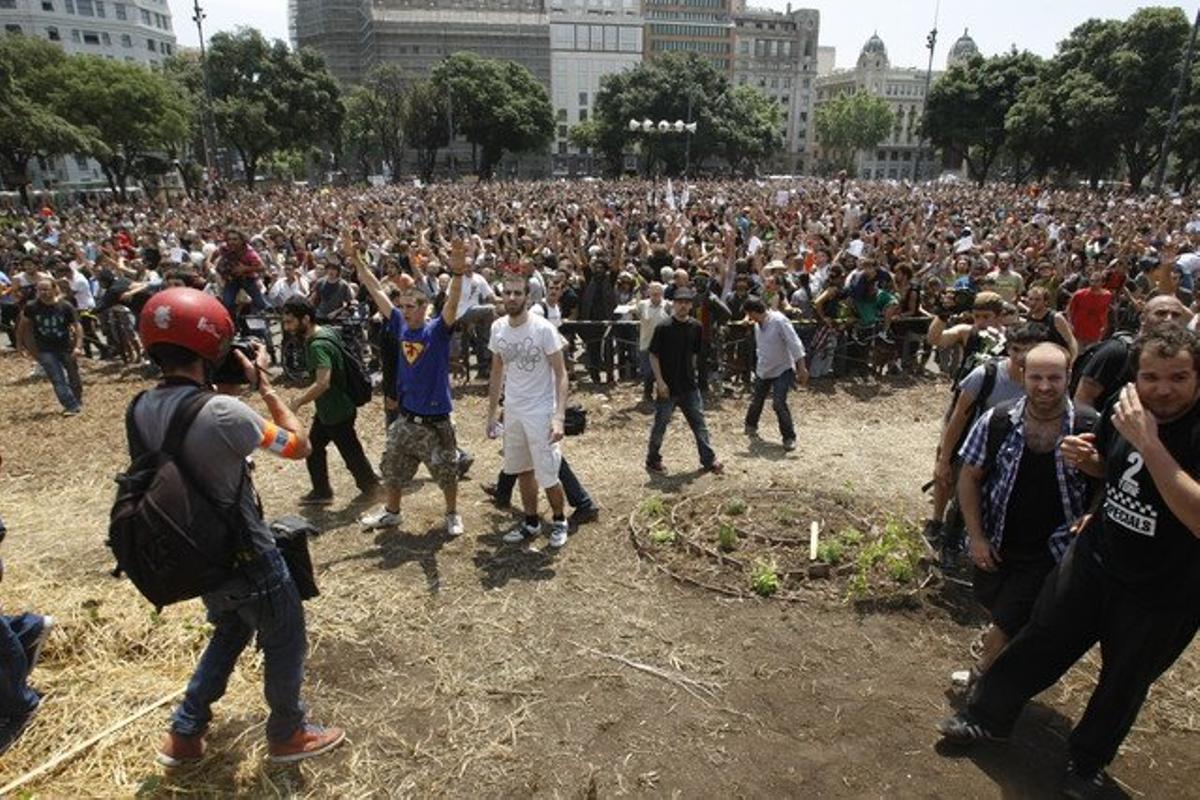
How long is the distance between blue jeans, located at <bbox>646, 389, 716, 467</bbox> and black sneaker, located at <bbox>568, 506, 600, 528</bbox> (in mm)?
1449

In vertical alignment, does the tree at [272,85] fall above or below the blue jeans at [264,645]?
above

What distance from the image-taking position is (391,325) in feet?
19.8

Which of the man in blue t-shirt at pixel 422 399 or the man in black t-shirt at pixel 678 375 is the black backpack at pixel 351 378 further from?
the man in black t-shirt at pixel 678 375

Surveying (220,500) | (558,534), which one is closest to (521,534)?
(558,534)

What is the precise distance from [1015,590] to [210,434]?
3652mm

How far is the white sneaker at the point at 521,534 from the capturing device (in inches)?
222

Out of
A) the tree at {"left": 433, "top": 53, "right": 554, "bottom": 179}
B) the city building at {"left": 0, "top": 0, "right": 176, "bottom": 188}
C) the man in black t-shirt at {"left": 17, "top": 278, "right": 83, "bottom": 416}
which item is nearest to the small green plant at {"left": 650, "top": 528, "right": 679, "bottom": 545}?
the man in black t-shirt at {"left": 17, "top": 278, "right": 83, "bottom": 416}

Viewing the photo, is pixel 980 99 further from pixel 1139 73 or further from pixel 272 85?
pixel 272 85

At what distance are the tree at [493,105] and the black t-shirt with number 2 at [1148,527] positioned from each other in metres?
72.9

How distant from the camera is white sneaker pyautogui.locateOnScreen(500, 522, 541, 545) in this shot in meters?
5.63

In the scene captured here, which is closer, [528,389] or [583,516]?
[528,389]

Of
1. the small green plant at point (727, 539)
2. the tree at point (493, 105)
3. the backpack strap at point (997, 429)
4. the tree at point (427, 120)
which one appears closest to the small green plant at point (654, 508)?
the small green plant at point (727, 539)

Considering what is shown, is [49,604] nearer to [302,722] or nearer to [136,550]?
[302,722]

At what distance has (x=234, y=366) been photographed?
3277 mm
